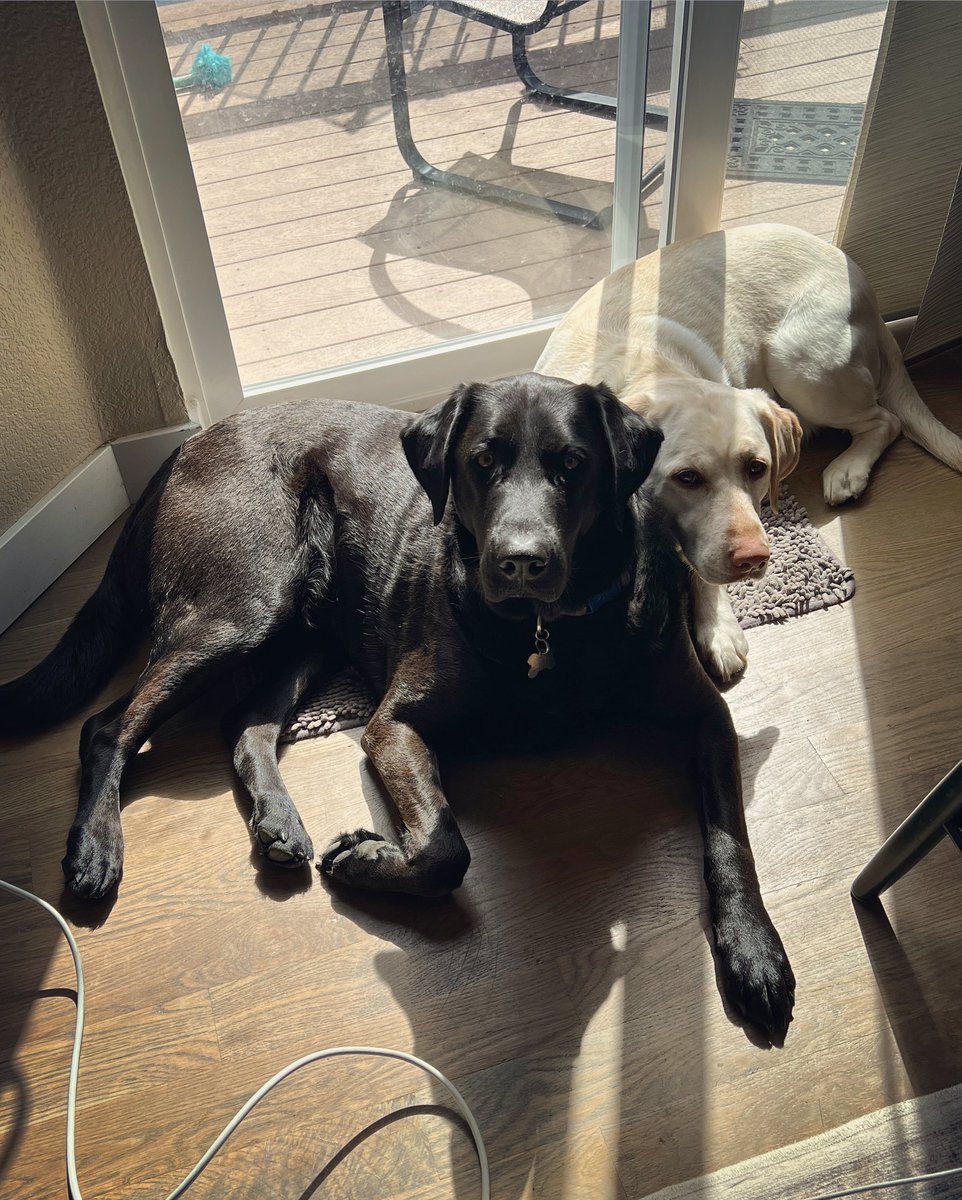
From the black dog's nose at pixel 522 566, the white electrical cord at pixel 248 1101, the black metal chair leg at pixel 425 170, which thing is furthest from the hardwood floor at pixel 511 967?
the black metal chair leg at pixel 425 170

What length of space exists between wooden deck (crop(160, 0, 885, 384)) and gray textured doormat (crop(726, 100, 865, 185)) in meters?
0.03

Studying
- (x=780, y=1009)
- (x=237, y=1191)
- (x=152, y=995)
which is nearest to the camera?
(x=237, y=1191)

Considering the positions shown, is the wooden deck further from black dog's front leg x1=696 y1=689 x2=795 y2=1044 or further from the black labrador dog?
black dog's front leg x1=696 y1=689 x2=795 y2=1044

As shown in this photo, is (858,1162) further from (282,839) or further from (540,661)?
(282,839)

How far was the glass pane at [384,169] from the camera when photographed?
214 centimetres

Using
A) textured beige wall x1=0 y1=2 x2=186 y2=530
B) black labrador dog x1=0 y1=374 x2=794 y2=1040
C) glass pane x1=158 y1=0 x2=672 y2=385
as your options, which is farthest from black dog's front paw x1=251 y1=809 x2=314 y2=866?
glass pane x1=158 y1=0 x2=672 y2=385

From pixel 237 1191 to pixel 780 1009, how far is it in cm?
77

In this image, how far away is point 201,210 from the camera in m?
2.14

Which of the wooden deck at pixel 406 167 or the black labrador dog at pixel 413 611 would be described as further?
the wooden deck at pixel 406 167

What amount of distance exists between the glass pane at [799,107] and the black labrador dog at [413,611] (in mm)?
1151

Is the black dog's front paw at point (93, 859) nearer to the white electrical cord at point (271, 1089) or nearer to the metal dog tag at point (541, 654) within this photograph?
the white electrical cord at point (271, 1089)

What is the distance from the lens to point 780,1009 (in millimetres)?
1413

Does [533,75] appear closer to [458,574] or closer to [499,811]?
[458,574]

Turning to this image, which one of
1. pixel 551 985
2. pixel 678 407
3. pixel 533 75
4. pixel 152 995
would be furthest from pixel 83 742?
pixel 533 75
